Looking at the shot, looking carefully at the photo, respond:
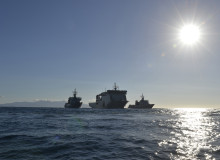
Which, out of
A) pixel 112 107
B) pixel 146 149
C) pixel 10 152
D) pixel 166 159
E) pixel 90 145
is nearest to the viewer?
pixel 166 159

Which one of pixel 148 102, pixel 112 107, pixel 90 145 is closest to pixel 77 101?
pixel 112 107

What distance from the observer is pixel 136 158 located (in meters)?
9.04

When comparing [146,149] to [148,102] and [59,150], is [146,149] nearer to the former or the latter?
[59,150]

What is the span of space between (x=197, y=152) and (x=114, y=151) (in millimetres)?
4562

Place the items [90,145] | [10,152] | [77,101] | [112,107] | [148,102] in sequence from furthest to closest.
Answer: [148,102] < [77,101] < [112,107] < [90,145] < [10,152]

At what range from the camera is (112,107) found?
138 metres

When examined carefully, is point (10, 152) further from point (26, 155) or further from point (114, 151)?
point (114, 151)

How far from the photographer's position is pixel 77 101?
151875 millimetres

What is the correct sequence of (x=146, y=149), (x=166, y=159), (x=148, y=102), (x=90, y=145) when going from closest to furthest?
(x=166, y=159), (x=146, y=149), (x=90, y=145), (x=148, y=102)

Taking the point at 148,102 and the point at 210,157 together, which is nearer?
the point at 210,157

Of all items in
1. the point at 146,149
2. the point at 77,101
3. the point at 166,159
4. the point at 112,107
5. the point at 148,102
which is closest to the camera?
the point at 166,159

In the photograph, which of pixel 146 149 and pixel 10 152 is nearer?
pixel 10 152

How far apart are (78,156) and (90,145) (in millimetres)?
2702

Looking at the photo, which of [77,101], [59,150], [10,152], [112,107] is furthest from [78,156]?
[77,101]
